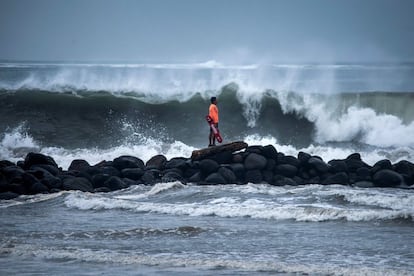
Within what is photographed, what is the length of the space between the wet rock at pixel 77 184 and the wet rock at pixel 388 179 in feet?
20.6

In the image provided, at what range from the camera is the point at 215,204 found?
15.5 metres

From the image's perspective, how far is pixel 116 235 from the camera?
13.0 meters

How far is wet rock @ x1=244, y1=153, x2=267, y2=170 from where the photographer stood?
1906 cm

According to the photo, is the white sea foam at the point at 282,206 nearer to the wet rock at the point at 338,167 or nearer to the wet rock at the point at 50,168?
the wet rock at the point at 338,167

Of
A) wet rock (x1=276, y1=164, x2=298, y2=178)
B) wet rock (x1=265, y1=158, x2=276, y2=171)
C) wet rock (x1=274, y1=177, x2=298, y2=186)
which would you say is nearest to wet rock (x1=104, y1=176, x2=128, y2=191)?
wet rock (x1=265, y1=158, x2=276, y2=171)

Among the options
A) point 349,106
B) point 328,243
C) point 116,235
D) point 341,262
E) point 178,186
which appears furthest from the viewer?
point 349,106

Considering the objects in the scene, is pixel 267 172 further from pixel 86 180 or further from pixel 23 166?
pixel 23 166

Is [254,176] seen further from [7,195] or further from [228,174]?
[7,195]

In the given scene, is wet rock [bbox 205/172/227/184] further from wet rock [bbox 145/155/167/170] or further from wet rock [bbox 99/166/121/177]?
wet rock [bbox 99/166/121/177]

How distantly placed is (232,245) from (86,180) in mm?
7308

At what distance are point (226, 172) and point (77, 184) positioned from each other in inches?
129

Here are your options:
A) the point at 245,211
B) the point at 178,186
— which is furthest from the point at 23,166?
the point at 245,211

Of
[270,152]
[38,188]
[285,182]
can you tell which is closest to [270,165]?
[270,152]

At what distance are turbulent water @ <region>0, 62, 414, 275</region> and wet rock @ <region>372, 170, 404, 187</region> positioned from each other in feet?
3.22
